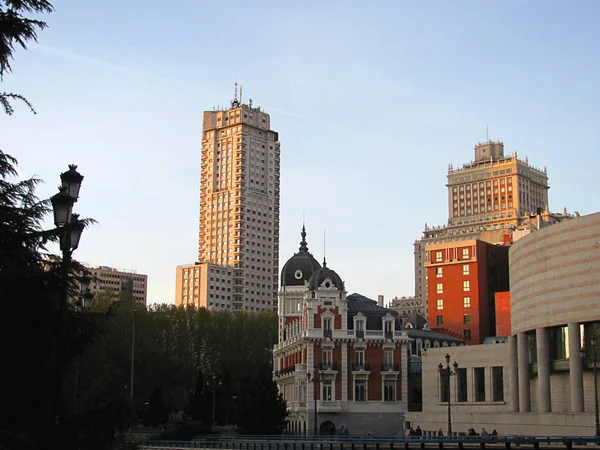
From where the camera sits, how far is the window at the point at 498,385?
253 ft

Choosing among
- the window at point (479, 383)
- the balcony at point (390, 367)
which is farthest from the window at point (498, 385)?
the balcony at point (390, 367)

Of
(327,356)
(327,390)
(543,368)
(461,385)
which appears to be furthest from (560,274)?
(327,390)

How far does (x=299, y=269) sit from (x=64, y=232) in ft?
322

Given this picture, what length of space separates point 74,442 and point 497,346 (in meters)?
63.8

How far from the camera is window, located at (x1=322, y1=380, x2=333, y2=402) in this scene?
9475 centimetres

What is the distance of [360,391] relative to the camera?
3775 inches

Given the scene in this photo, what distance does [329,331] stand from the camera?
9606 centimetres

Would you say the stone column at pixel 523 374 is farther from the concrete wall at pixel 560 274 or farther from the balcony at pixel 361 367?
the balcony at pixel 361 367

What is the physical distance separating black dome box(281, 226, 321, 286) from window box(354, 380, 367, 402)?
23779 mm

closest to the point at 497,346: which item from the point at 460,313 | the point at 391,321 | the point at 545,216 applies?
the point at 391,321

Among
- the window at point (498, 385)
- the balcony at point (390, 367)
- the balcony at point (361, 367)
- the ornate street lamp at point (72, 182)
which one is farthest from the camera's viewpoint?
the balcony at point (390, 367)

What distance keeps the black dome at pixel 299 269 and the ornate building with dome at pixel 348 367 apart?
16494mm

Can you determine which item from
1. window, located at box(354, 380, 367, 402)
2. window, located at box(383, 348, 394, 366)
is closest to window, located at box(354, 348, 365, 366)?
window, located at box(354, 380, 367, 402)

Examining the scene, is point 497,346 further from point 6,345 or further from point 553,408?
point 6,345
